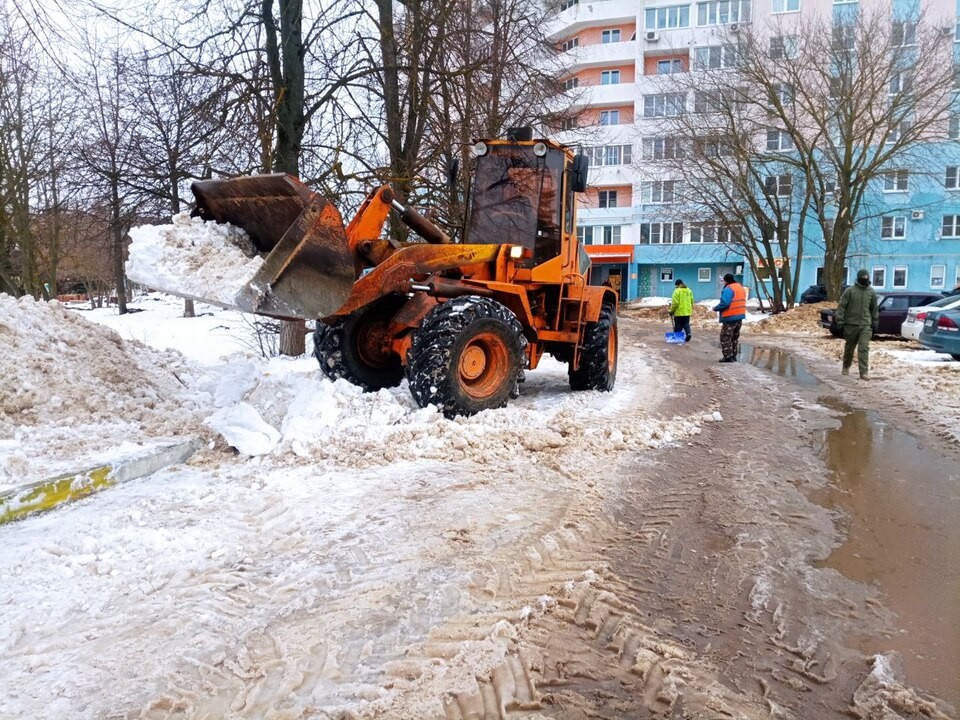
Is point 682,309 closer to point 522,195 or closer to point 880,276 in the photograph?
point 522,195

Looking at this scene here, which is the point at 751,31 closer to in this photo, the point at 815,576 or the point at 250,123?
the point at 250,123

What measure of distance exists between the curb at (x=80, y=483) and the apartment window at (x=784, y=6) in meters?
48.8

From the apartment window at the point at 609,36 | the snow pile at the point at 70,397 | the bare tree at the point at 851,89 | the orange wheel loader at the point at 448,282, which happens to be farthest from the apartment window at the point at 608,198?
the snow pile at the point at 70,397

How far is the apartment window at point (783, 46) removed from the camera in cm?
2823

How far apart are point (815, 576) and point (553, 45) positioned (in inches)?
553

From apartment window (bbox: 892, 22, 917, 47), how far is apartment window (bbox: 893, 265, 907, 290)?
1782 cm

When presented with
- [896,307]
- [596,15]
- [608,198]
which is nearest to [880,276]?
[608,198]

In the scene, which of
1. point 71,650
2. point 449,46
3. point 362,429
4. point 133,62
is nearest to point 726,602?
point 71,650

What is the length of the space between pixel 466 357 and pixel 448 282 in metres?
0.81

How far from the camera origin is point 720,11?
45.3m

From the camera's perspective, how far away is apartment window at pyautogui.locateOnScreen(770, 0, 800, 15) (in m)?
43.9

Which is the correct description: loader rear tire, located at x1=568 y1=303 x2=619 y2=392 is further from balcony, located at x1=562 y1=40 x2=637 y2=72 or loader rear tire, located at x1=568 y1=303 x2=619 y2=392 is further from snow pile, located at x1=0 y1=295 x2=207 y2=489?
balcony, located at x1=562 y1=40 x2=637 y2=72

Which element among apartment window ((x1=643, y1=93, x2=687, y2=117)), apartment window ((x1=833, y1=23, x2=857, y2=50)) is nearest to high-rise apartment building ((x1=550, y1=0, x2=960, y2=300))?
apartment window ((x1=643, y1=93, x2=687, y2=117))

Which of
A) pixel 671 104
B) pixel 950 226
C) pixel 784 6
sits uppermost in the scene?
pixel 784 6
